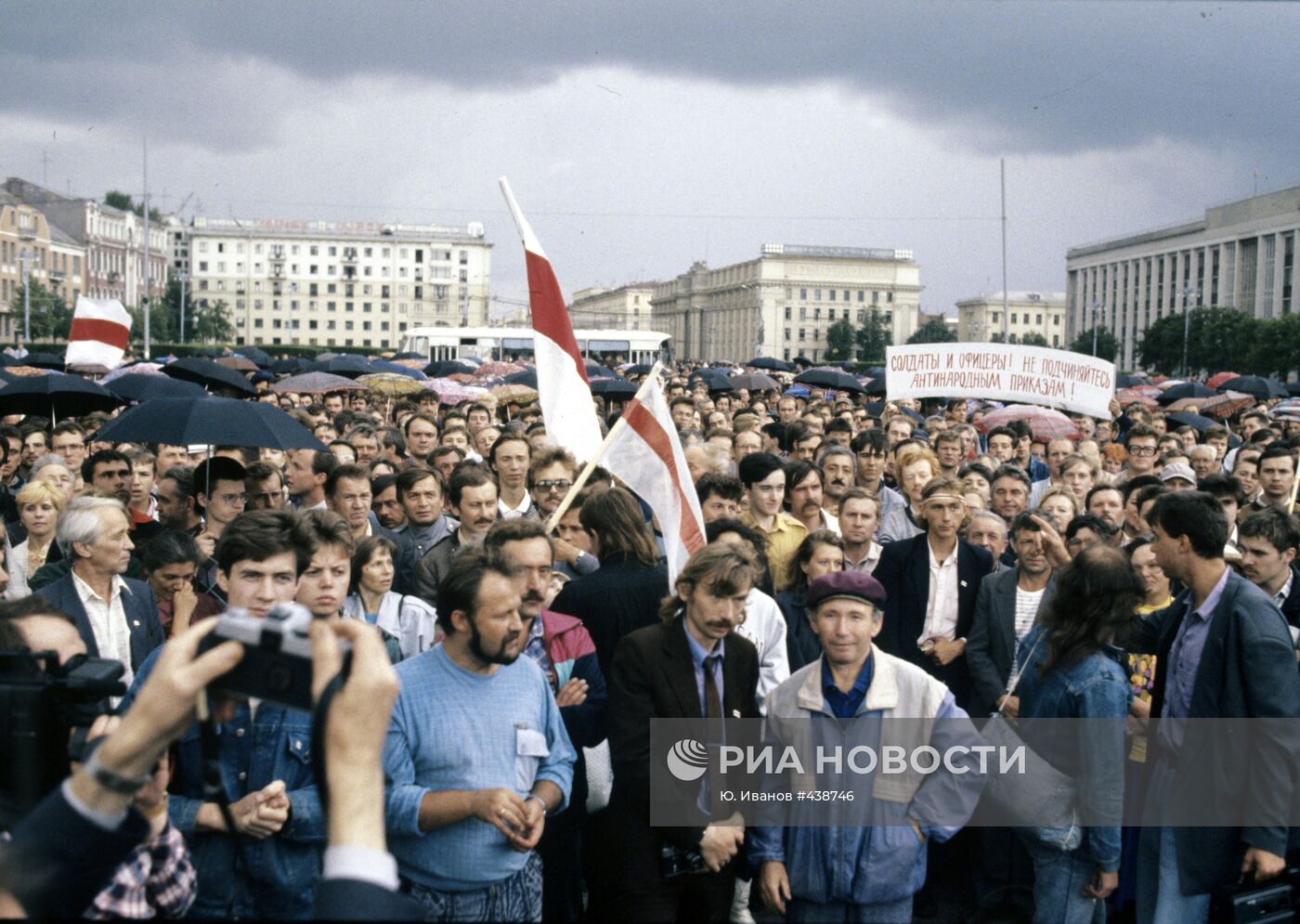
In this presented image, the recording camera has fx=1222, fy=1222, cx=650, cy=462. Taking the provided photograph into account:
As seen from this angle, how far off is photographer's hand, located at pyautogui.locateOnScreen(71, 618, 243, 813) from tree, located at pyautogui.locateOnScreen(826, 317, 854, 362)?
105063mm

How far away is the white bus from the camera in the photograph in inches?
2039

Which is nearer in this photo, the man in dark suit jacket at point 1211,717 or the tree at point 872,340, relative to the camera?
the man in dark suit jacket at point 1211,717

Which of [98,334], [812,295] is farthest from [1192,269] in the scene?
[98,334]

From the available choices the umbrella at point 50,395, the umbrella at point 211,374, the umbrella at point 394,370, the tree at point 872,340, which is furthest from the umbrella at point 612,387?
the tree at point 872,340

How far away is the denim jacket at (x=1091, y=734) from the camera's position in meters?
4.18

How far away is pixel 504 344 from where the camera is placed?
174 ft

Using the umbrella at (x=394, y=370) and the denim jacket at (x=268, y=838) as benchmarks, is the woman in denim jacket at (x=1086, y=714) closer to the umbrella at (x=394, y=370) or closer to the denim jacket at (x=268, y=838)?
the denim jacket at (x=268, y=838)

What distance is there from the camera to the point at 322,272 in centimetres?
13362

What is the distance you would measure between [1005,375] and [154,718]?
41.0ft

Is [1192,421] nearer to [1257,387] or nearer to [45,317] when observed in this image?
[1257,387]

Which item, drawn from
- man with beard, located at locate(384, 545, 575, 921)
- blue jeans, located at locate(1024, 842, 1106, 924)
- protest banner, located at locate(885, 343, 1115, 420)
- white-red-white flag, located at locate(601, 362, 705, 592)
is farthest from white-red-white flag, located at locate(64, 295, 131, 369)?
blue jeans, located at locate(1024, 842, 1106, 924)

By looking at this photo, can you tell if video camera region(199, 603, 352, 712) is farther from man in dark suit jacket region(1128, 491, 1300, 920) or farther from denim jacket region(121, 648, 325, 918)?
man in dark suit jacket region(1128, 491, 1300, 920)

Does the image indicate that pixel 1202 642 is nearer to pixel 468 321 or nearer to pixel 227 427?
pixel 227 427

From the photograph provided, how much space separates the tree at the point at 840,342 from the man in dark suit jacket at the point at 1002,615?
331 ft
